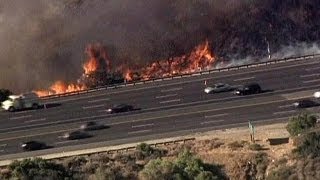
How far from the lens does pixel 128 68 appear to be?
10869cm

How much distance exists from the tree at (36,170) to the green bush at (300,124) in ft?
73.9

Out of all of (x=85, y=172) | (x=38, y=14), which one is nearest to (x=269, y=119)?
(x=85, y=172)

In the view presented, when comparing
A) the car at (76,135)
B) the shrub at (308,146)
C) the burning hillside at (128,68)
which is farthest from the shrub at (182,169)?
the burning hillside at (128,68)

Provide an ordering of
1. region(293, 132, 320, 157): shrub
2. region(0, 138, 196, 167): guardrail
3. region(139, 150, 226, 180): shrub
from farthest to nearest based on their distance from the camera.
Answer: region(0, 138, 196, 167): guardrail → region(293, 132, 320, 157): shrub → region(139, 150, 226, 180): shrub

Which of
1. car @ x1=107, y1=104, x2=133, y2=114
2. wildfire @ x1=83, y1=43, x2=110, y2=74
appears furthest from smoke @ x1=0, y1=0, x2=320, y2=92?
car @ x1=107, y1=104, x2=133, y2=114

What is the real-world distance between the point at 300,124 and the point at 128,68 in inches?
1564

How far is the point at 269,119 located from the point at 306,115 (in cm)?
492

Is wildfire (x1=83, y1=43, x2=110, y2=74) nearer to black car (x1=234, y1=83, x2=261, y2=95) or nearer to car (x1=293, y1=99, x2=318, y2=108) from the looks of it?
black car (x1=234, y1=83, x2=261, y2=95)

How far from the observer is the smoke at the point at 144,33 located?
109688 millimetres

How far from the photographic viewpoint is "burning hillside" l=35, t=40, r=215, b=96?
10088 cm

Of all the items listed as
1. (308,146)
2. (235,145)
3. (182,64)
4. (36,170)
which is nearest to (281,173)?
(308,146)

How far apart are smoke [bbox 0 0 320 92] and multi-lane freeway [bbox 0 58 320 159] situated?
→ 1449cm

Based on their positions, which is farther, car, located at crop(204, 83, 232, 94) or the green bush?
car, located at crop(204, 83, 232, 94)

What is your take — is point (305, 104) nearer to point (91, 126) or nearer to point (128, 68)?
point (91, 126)
